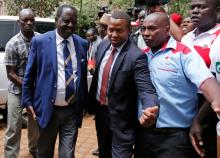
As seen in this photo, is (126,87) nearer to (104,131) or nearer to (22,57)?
(104,131)

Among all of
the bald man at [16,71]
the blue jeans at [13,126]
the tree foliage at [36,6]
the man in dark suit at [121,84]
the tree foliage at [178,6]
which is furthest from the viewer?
the tree foliage at [36,6]

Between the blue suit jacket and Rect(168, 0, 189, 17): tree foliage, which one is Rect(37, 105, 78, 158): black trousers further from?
Rect(168, 0, 189, 17): tree foliage

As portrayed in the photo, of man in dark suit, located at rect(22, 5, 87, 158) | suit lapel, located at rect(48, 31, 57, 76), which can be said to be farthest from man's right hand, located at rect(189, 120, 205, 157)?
suit lapel, located at rect(48, 31, 57, 76)

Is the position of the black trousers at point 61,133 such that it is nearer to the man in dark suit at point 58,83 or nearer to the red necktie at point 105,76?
the man in dark suit at point 58,83

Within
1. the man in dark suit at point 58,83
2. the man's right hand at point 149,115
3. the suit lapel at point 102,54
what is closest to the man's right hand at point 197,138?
the man's right hand at point 149,115

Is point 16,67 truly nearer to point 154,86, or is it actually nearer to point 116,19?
point 116,19

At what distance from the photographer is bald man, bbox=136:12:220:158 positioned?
2.95 m

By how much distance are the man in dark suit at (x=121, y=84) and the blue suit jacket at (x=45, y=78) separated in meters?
0.42

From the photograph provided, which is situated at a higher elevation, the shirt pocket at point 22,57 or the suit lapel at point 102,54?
the suit lapel at point 102,54

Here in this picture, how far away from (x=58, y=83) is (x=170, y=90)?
4.14ft

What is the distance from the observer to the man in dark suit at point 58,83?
3.77 meters

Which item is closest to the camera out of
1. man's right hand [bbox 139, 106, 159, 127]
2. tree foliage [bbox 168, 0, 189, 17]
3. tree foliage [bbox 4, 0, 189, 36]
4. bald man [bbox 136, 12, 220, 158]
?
man's right hand [bbox 139, 106, 159, 127]

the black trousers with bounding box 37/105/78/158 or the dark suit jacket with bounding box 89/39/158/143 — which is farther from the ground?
the dark suit jacket with bounding box 89/39/158/143

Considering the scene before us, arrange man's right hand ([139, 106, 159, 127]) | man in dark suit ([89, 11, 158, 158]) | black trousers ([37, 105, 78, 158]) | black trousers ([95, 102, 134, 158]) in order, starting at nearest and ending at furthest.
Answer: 1. man's right hand ([139, 106, 159, 127])
2. man in dark suit ([89, 11, 158, 158])
3. black trousers ([95, 102, 134, 158])
4. black trousers ([37, 105, 78, 158])
